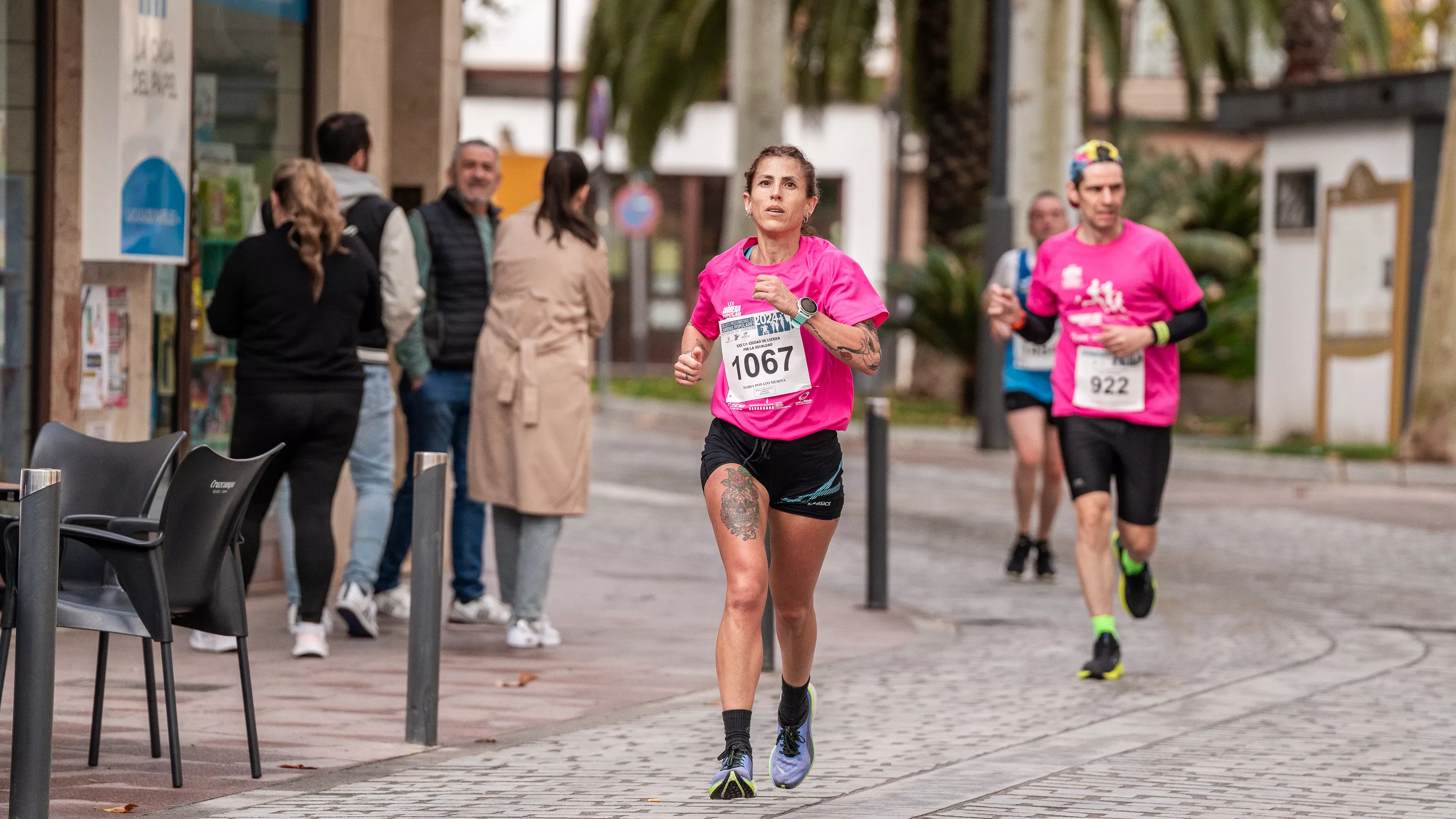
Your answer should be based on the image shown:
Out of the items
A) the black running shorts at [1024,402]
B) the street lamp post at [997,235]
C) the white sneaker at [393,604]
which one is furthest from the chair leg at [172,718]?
the street lamp post at [997,235]

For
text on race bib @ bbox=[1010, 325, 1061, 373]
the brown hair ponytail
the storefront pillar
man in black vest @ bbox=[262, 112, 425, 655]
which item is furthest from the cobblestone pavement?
the storefront pillar

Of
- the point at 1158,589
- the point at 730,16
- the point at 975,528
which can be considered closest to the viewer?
the point at 1158,589

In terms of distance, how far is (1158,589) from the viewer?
1107 centimetres

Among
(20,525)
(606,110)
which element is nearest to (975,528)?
(20,525)

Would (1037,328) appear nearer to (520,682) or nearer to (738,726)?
(520,682)

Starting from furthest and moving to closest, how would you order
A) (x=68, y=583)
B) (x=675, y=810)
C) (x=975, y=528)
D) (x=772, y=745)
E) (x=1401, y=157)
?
(x=1401, y=157)
(x=975, y=528)
(x=772, y=745)
(x=68, y=583)
(x=675, y=810)

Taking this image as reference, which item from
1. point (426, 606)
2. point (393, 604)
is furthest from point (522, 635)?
point (426, 606)

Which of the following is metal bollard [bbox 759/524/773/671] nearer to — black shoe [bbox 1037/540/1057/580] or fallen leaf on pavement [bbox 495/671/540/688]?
fallen leaf on pavement [bbox 495/671/540/688]

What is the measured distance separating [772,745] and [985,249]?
14148 millimetres

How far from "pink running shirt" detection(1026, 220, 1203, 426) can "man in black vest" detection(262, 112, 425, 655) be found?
2444 mm

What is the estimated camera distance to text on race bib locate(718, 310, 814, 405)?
5762 mm

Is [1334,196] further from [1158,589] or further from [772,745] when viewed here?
[772,745]

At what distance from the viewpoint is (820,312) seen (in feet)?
18.7

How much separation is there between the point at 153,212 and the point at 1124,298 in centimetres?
394
